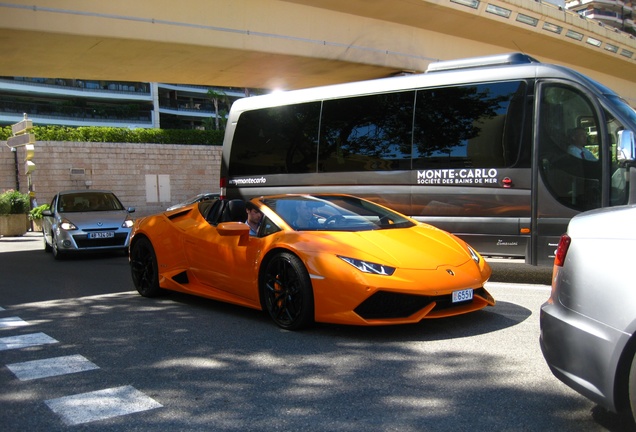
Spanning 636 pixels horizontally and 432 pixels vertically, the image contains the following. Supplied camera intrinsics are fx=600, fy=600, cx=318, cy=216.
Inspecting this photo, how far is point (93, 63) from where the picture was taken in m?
14.8

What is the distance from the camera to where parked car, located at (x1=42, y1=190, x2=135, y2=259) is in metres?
12.2

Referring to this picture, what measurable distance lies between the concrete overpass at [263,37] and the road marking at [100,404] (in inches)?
396

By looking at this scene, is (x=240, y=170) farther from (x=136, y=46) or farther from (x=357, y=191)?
(x=136, y=46)

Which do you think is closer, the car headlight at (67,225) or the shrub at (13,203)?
the car headlight at (67,225)

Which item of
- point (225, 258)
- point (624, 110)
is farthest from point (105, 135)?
point (624, 110)

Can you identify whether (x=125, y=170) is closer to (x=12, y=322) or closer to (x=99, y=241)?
(x=99, y=241)

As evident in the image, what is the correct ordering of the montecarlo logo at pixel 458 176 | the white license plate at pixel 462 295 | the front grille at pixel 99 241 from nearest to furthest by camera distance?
the white license plate at pixel 462 295 < the montecarlo logo at pixel 458 176 < the front grille at pixel 99 241

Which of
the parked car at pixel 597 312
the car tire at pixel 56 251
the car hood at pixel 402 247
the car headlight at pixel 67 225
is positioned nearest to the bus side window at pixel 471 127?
the car hood at pixel 402 247

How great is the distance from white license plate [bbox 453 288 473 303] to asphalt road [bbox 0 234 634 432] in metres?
0.31

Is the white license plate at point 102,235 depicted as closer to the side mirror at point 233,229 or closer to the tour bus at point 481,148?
the tour bus at point 481,148

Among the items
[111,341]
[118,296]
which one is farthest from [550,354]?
[118,296]

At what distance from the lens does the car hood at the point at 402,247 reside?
5188 mm

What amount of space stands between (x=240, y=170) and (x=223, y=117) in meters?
64.9

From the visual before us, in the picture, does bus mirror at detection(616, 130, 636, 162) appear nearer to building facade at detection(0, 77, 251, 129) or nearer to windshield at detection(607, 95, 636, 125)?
windshield at detection(607, 95, 636, 125)
